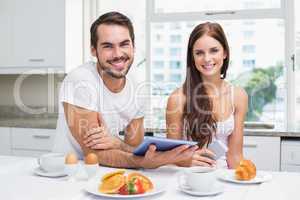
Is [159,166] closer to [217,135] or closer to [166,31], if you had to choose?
[217,135]

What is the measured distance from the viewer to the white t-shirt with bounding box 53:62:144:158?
1913 millimetres

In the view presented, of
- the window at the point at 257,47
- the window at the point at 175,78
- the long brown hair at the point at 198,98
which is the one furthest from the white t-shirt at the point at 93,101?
the window at the point at 175,78

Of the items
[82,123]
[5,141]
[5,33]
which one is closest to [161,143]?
[82,123]

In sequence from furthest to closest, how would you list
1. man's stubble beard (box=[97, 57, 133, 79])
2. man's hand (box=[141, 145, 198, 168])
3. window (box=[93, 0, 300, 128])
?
window (box=[93, 0, 300, 128])
man's stubble beard (box=[97, 57, 133, 79])
man's hand (box=[141, 145, 198, 168])

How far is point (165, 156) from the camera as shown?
1.55m

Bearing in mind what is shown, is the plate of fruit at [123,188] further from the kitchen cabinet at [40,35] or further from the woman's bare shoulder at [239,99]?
the kitchen cabinet at [40,35]

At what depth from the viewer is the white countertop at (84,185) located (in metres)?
1.25

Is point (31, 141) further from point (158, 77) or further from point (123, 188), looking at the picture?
point (123, 188)

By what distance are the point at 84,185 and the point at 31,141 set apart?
215cm

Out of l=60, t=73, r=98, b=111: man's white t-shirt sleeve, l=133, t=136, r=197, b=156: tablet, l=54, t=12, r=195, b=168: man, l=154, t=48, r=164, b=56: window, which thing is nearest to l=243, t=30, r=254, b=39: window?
l=154, t=48, r=164, b=56: window

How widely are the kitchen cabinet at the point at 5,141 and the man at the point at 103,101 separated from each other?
1.59 m

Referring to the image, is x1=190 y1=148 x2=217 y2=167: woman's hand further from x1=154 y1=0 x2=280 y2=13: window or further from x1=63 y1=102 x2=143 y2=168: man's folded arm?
x1=154 y1=0 x2=280 y2=13: window

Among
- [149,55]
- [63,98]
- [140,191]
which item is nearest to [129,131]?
[63,98]

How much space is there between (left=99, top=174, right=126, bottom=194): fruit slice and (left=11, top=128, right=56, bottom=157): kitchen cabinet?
2149 millimetres
